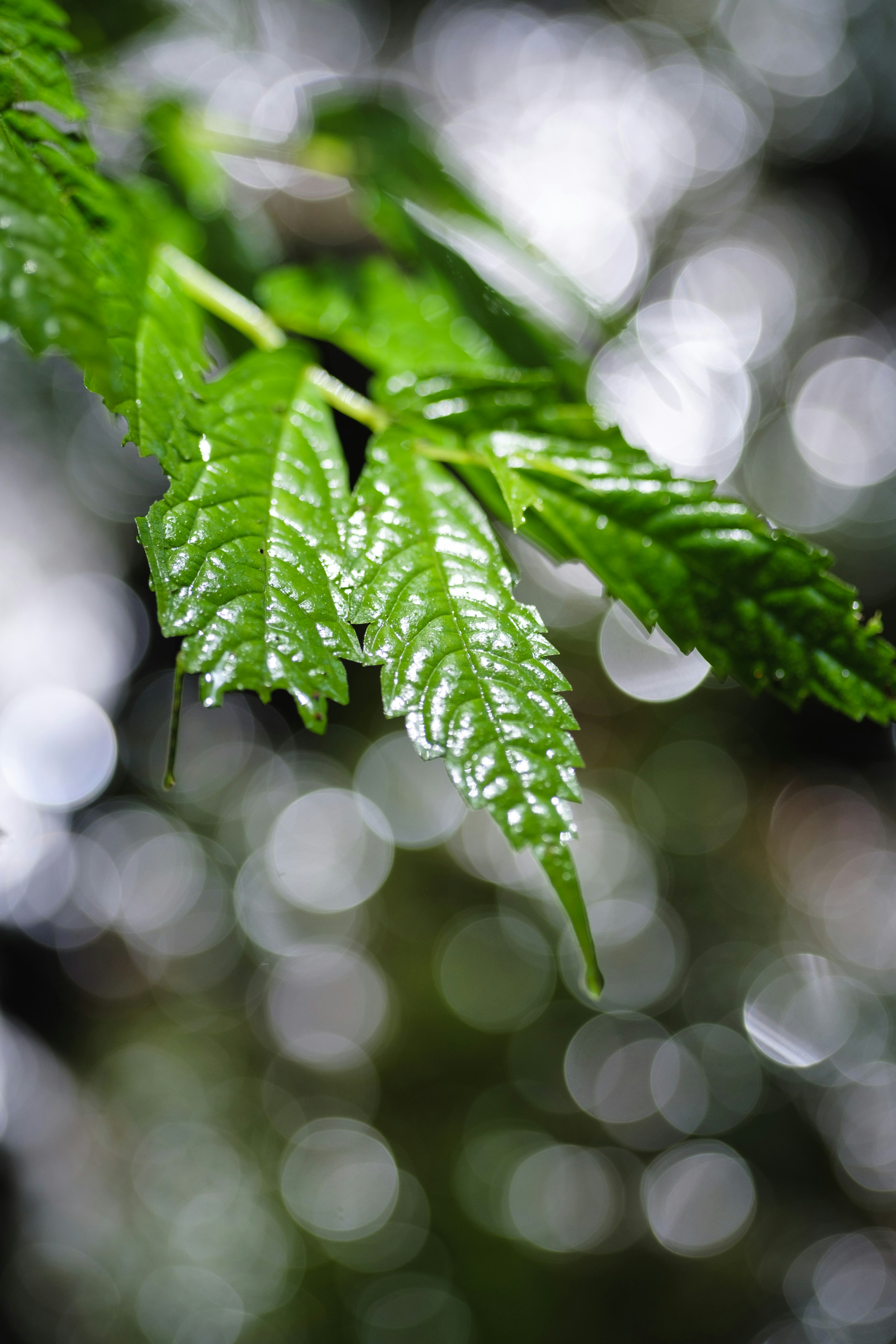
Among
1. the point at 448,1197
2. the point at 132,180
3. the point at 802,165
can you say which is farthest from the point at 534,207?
the point at 448,1197

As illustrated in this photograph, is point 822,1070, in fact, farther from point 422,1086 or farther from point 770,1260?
point 422,1086

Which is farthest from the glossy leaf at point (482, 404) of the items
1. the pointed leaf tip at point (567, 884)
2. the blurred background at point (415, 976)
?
the blurred background at point (415, 976)

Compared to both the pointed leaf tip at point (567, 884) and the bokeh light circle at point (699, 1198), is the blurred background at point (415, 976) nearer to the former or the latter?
the bokeh light circle at point (699, 1198)

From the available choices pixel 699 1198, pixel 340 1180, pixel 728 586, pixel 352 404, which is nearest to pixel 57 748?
pixel 340 1180

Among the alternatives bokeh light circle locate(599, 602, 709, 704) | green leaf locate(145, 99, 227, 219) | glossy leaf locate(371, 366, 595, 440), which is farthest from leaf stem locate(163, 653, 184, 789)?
bokeh light circle locate(599, 602, 709, 704)

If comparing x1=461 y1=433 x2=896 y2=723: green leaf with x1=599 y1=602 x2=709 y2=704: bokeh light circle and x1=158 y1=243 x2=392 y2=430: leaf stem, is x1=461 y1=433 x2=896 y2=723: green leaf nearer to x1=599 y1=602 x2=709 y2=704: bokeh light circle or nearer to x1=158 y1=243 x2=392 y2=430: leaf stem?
x1=158 y1=243 x2=392 y2=430: leaf stem

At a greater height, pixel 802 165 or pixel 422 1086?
pixel 802 165
